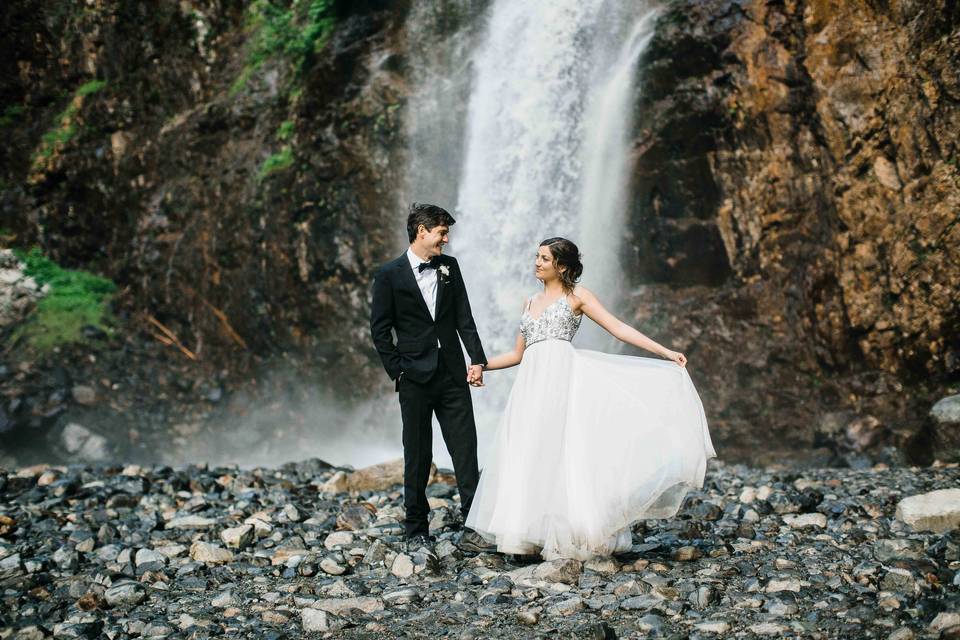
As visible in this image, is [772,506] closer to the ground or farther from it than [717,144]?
closer to the ground

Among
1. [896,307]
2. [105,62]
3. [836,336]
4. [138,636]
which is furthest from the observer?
[105,62]

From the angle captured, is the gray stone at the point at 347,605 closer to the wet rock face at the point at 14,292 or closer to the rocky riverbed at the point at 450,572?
the rocky riverbed at the point at 450,572

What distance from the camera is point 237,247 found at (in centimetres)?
1722

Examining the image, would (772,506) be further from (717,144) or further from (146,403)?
(146,403)

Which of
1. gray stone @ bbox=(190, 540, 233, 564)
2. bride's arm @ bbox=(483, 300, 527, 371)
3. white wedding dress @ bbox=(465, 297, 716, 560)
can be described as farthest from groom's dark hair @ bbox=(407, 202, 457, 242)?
gray stone @ bbox=(190, 540, 233, 564)

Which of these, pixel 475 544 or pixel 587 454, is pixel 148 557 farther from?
pixel 587 454

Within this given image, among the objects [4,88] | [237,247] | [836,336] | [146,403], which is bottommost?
[146,403]

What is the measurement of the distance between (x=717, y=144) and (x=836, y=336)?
3497 millimetres

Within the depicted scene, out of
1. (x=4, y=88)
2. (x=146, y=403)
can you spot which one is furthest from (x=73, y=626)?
(x=4, y=88)

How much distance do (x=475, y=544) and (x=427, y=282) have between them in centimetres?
184

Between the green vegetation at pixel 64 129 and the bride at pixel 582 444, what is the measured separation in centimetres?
1885

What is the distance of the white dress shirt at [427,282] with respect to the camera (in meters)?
5.43

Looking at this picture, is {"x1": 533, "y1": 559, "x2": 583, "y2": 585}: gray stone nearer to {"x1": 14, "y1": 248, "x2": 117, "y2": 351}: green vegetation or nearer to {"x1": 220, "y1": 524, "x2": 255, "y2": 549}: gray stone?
{"x1": 220, "y1": 524, "x2": 255, "y2": 549}: gray stone

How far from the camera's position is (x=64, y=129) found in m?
19.8
